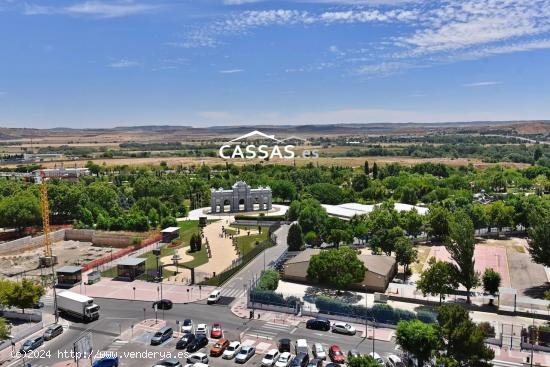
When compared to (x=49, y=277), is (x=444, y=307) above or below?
above

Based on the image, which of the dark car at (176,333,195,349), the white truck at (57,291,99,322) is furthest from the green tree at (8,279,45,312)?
the dark car at (176,333,195,349)

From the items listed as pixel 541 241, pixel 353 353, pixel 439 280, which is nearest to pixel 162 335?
pixel 353 353

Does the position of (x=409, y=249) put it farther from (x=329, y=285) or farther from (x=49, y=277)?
(x=49, y=277)

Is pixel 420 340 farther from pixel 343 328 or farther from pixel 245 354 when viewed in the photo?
pixel 245 354

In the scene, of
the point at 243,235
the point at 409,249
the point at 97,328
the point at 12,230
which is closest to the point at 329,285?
the point at 409,249

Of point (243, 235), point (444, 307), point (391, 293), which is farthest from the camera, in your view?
point (243, 235)

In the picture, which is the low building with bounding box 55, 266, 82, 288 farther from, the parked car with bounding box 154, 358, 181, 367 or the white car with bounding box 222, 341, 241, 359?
the white car with bounding box 222, 341, 241, 359
